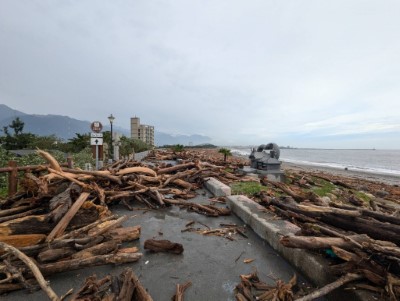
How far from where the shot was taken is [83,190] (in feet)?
19.7

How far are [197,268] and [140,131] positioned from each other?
108 metres

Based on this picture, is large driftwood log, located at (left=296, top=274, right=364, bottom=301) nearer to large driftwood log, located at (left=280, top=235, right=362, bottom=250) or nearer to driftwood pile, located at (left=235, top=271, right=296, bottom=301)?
driftwood pile, located at (left=235, top=271, right=296, bottom=301)

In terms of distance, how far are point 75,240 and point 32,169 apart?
14.0 ft

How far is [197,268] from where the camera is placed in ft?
12.3

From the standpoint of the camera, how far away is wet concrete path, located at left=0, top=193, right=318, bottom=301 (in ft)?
10.3

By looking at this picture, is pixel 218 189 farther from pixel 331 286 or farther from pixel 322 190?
pixel 322 190

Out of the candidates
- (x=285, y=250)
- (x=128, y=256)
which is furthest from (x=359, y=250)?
(x=128, y=256)

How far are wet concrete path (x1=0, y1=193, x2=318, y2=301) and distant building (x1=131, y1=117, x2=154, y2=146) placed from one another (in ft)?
296

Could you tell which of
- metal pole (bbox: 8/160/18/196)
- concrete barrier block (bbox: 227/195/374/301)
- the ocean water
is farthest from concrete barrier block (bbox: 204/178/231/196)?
the ocean water

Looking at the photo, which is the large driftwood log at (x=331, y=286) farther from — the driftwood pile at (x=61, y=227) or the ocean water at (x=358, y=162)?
the ocean water at (x=358, y=162)

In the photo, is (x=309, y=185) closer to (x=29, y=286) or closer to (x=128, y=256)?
(x=128, y=256)

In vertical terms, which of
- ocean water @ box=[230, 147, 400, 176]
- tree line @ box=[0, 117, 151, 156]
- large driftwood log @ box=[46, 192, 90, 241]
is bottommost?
ocean water @ box=[230, 147, 400, 176]

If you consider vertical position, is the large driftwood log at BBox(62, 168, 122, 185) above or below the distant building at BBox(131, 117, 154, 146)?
below

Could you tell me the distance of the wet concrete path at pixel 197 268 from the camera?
314cm
